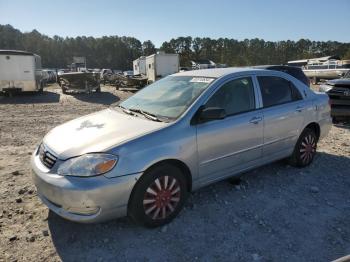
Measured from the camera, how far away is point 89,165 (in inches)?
129

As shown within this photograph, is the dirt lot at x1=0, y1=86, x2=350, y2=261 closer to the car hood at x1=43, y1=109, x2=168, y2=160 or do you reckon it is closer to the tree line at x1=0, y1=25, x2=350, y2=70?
the car hood at x1=43, y1=109, x2=168, y2=160

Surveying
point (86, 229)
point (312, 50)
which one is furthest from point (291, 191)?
point (312, 50)

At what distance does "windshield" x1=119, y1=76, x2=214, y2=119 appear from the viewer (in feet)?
13.5

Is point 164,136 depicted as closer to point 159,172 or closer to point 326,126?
point 159,172

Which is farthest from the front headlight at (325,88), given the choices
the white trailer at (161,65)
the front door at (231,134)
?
the white trailer at (161,65)

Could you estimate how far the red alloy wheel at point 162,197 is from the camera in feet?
11.7

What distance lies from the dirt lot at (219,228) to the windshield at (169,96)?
1.22 m

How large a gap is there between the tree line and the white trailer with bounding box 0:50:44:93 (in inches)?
2690

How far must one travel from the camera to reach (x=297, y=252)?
10.9 feet

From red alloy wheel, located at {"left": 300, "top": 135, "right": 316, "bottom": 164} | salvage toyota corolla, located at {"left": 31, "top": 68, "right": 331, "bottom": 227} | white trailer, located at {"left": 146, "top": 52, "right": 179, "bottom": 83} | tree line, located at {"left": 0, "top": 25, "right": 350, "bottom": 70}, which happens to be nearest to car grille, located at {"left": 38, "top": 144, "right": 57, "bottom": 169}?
salvage toyota corolla, located at {"left": 31, "top": 68, "right": 331, "bottom": 227}

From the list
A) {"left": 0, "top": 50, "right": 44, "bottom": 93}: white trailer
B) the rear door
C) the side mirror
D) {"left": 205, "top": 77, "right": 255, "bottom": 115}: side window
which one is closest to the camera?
the side mirror

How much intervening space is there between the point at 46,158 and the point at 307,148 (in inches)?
157

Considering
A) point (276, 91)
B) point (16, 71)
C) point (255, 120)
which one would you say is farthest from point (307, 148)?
point (16, 71)

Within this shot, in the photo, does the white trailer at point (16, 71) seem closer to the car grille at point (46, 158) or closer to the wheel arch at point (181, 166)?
the car grille at point (46, 158)
